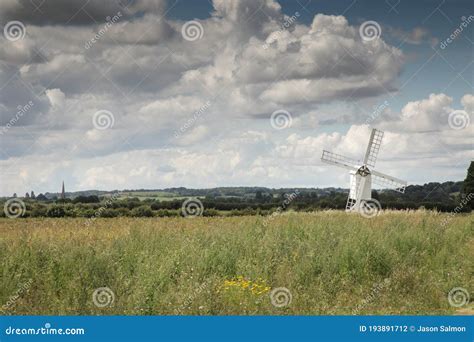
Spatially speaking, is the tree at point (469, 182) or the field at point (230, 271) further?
the tree at point (469, 182)

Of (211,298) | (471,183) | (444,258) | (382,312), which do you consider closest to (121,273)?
(211,298)

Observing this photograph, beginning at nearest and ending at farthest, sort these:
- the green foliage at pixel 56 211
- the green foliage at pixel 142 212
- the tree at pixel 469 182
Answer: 1. the green foliage at pixel 56 211
2. the green foliage at pixel 142 212
3. the tree at pixel 469 182

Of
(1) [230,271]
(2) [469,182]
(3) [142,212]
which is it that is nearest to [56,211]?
(3) [142,212]

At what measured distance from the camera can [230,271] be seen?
13703 millimetres

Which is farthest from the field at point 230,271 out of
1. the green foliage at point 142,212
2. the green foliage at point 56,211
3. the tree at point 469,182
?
the tree at point 469,182

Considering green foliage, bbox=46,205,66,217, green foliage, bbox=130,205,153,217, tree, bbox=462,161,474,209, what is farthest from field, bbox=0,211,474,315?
tree, bbox=462,161,474,209

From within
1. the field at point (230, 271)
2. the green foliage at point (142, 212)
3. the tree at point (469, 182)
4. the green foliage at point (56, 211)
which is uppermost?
the tree at point (469, 182)

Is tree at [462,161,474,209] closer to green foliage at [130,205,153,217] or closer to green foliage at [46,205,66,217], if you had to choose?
green foliage at [130,205,153,217]

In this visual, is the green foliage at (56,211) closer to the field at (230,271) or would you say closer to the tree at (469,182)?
the field at (230,271)

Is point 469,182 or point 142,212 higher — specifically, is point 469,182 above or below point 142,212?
above

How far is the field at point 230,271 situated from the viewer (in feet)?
37.0

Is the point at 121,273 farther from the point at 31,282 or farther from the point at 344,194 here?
the point at 344,194

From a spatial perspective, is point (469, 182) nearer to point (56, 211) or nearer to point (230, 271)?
point (56, 211)

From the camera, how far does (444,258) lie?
15.7 meters
